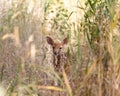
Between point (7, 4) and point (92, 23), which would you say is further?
point (7, 4)

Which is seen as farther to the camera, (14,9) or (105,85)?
(14,9)

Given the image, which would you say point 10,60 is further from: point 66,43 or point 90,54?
point 90,54

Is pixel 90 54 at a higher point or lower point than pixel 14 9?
lower

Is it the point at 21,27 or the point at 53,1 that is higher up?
the point at 53,1

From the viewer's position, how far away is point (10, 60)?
4.28m

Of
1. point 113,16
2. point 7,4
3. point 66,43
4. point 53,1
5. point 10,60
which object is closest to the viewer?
point 113,16

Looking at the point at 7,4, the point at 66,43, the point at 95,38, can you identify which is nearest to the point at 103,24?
the point at 95,38

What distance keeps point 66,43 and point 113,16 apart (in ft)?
5.06

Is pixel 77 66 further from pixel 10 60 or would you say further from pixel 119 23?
pixel 10 60

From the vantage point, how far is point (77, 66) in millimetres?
2754

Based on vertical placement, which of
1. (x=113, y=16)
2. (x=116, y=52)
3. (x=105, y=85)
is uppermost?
(x=113, y=16)

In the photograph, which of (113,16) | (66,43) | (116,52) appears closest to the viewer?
(116,52)

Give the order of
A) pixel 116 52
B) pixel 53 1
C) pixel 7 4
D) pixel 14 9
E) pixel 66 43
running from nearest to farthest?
pixel 116 52 → pixel 66 43 → pixel 14 9 → pixel 7 4 → pixel 53 1

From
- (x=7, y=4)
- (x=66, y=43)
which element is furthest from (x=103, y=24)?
(x=7, y=4)
